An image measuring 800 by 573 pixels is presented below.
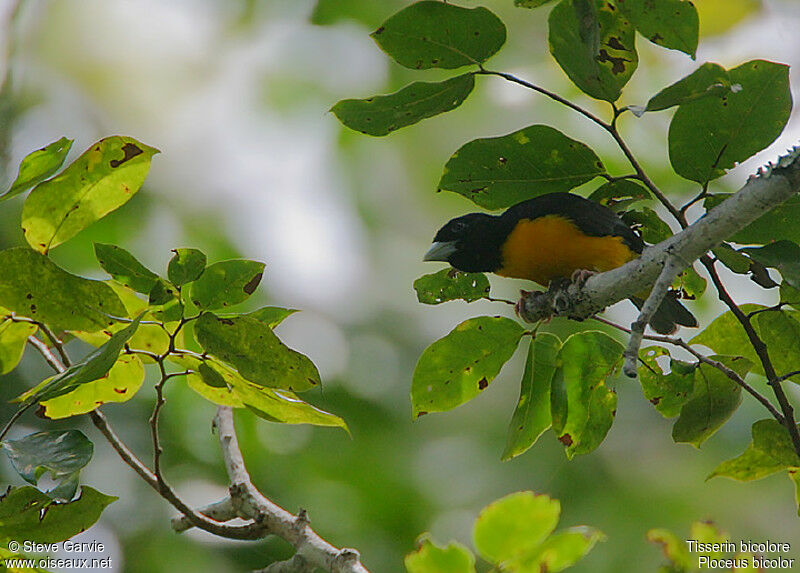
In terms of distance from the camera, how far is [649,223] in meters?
2.48

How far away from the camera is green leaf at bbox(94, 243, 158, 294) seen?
1.95m

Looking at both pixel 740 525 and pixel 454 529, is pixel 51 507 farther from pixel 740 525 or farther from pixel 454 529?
pixel 740 525

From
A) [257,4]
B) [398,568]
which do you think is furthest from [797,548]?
[257,4]

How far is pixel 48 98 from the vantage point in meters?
6.95

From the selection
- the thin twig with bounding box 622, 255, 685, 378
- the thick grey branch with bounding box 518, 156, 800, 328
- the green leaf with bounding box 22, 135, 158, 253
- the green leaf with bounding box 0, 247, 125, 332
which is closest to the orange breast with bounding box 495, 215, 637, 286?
the thick grey branch with bounding box 518, 156, 800, 328

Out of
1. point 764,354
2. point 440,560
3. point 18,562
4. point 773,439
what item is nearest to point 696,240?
point 764,354

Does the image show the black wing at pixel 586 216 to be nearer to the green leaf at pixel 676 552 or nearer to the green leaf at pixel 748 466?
the green leaf at pixel 748 466

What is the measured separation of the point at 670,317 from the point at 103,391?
229 centimetres

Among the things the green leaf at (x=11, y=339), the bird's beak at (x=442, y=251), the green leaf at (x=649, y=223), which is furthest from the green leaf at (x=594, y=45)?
the bird's beak at (x=442, y=251)

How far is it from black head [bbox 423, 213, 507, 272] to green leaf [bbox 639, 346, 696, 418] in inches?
50.8

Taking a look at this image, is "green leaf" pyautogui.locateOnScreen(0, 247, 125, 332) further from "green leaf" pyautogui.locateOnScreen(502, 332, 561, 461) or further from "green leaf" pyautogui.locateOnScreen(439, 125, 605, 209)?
"green leaf" pyautogui.locateOnScreen(502, 332, 561, 461)

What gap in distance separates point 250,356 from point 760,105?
1.31m

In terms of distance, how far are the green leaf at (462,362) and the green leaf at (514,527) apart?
583mm

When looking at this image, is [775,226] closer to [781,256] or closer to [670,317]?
[781,256]
